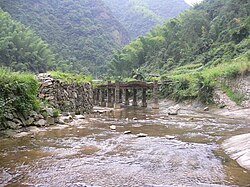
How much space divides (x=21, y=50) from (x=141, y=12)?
121018 millimetres

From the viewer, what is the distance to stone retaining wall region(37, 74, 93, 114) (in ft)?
46.9

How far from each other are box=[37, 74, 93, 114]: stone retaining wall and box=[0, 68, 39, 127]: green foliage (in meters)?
2.66

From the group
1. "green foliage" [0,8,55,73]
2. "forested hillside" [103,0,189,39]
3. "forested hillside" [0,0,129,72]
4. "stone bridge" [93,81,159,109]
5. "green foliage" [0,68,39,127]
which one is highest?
"forested hillside" [103,0,189,39]

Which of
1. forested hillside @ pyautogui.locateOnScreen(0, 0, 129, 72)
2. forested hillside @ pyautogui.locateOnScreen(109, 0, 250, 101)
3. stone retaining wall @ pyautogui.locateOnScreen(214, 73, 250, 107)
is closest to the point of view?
stone retaining wall @ pyautogui.locateOnScreen(214, 73, 250, 107)

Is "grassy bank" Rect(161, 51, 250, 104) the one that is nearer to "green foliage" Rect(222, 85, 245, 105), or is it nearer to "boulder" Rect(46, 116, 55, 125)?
"green foliage" Rect(222, 85, 245, 105)

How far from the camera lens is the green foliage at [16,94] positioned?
31.3ft

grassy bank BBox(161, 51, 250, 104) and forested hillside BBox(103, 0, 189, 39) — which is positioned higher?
forested hillside BBox(103, 0, 189, 39)

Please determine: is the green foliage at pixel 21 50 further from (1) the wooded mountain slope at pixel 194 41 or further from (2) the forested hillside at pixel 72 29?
(1) the wooded mountain slope at pixel 194 41

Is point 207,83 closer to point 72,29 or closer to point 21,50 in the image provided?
point 21,50

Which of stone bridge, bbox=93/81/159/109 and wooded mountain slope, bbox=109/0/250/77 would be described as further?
wooded mountain slope, bbox=109/0/250/77

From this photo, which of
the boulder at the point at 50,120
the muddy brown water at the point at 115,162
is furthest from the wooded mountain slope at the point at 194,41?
the muddy brown water at the point at 115,162

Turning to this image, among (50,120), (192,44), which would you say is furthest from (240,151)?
(192,44)

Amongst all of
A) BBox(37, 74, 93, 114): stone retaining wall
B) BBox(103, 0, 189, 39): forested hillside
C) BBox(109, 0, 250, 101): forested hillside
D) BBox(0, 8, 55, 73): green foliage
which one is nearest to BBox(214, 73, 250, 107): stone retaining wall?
BBox(109, 0, 250, 101): forested hillside

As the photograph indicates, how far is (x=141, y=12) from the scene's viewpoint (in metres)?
172
